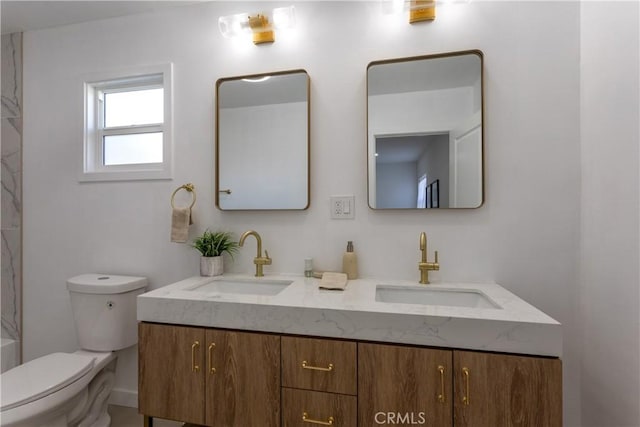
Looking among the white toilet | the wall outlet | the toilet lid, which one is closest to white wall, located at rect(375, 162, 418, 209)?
the wall outlet

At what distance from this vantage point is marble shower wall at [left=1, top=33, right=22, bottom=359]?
6.54ft

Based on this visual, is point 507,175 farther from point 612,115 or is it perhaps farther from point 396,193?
point 396,193

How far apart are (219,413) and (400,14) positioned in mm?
1941

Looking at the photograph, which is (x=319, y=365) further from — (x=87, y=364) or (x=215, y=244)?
(x=87, y=364)

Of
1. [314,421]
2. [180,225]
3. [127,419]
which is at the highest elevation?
[180,225]

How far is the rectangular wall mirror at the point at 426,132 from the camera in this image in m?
1.42

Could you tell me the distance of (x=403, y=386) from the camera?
1.01m

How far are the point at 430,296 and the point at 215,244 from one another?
110 cm

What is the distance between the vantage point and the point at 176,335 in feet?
3.95

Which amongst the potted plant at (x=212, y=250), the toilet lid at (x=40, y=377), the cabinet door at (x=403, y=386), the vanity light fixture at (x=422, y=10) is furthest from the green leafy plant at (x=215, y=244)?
the vanity light fixture at (x=422, y=10)

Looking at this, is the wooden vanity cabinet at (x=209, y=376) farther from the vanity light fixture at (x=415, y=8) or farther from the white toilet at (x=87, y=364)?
the vanity light fixture at (x=415, y=8)

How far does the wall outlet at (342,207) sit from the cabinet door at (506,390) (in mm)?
787

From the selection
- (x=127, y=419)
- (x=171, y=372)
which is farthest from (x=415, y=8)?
(x=127, y=419)

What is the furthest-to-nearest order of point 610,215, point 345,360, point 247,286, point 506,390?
point 247,286 < point 610,215 < point 345,360 < point 506,390
